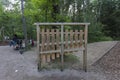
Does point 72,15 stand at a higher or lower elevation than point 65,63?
higher

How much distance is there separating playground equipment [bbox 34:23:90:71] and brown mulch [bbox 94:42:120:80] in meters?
0.69

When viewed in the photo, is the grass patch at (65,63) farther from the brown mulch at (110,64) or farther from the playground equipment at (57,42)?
the brown mulch at (110,64)

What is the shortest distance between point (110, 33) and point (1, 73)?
12350 millimetres

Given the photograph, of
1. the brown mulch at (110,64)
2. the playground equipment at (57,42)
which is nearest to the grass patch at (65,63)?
the playground equipment at (57,42)

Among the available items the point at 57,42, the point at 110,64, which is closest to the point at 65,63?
the point at 57,42

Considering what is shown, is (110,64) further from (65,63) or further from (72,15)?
(72,15)

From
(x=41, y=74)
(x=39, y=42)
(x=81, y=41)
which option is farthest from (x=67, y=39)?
(x=41, y=74)

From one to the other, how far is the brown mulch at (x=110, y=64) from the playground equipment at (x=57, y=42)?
69 centimetres

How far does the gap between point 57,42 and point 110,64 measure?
2.02m

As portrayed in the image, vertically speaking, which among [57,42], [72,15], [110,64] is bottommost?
[110,64]

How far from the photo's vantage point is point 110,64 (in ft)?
18.9

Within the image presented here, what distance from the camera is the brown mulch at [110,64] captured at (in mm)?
4723

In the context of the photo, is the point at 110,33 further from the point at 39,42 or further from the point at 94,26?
the point at 39,42

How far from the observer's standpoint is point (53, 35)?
493 centimetres
